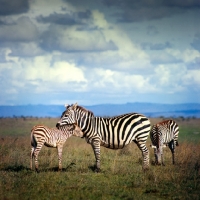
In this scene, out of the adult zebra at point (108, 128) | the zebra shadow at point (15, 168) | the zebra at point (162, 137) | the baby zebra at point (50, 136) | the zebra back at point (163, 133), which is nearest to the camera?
the zebra shadow at point (15, 168)

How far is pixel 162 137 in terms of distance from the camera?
18500 millimetres

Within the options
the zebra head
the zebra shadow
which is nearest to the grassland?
the zebra shadow

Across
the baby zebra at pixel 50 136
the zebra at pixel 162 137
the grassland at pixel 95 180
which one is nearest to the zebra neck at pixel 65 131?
the baby zebra at pixel 50 136

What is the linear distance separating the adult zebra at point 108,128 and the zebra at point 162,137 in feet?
4.47

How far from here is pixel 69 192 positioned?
38.7 feet

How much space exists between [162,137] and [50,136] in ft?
17.9

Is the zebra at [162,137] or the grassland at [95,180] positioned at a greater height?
the zebra at [162,137]

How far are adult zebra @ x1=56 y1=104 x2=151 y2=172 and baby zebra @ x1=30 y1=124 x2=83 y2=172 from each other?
250mm

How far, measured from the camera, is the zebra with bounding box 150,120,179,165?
17798 millimetres

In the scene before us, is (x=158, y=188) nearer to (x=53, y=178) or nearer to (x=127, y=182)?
(x=127, y=182)

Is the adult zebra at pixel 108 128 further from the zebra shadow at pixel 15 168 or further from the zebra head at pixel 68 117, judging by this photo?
the zebra shadow at pixel 15 168

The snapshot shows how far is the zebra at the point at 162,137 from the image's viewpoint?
17798 mm

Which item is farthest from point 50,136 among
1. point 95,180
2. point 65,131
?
point 95,180

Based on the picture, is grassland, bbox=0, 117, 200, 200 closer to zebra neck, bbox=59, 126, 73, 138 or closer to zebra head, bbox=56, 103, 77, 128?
zebra neck, bbox=59, 126, 73, 138
